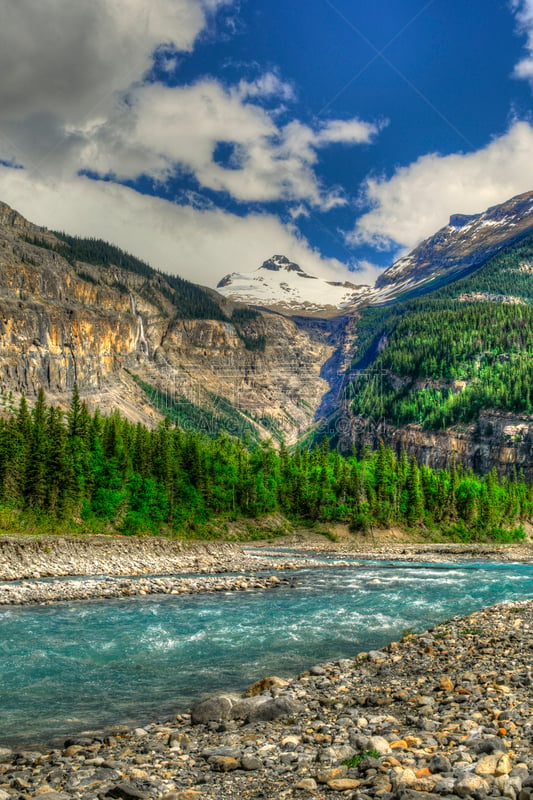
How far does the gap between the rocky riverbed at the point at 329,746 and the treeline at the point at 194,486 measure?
61499 mm

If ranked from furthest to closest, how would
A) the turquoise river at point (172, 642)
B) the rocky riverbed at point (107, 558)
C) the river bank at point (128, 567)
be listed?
the rocky riverbed at point (107, 558) → the river bank at point (128, 567) → the turquoise river at point (172, 642)

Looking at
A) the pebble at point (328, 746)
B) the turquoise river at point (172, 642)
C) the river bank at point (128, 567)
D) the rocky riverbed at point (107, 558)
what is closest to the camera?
the pebble at point (328, 746)

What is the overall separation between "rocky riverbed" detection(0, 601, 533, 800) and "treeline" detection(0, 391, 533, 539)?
6150 centimetres

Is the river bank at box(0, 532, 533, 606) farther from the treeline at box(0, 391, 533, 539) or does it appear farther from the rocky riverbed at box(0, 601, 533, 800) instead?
the rocky riverbed at box(0, 601, 533, 800)

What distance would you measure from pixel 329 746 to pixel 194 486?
7985 cm

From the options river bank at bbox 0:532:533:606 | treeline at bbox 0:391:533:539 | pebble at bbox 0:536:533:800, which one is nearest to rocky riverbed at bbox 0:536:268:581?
river bank at bbox 0:532:533:606

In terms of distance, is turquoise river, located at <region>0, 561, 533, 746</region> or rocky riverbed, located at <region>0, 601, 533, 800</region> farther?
turquoise river, located at <region>0, 561, 533, 746</region>

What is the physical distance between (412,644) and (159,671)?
404 inches

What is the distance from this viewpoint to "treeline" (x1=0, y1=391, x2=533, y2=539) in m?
75.6

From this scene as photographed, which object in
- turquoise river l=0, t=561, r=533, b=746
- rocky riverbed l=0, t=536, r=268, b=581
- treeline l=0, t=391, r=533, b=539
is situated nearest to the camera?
turquoise river l=0, t=561, r=533, b=746

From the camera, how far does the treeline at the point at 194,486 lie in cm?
7562

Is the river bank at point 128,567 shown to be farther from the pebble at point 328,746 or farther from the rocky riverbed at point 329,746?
the rocky riverbed at point 329,746

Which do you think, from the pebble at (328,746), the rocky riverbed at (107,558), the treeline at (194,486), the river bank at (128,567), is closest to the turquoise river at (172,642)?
the river bank at (128,567)

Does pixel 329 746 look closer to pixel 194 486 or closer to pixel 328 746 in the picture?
pixel 328 746
